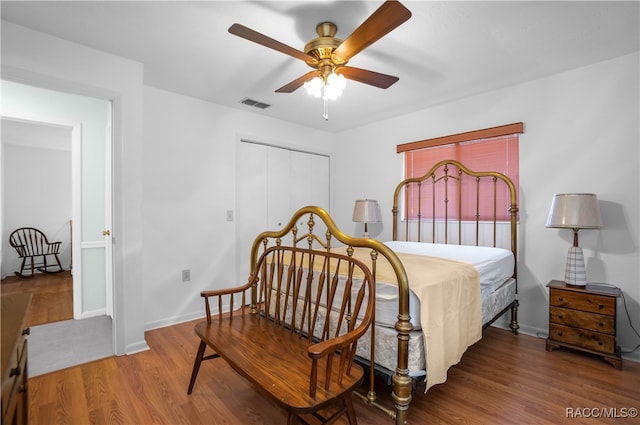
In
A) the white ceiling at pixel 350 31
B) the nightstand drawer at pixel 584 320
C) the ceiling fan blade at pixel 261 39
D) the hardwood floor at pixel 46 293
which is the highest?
the white ceiling at pixel 350 31

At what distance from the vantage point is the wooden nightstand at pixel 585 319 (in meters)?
2.24

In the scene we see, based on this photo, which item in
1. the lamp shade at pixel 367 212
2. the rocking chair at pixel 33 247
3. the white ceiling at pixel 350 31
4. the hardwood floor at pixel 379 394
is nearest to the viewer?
the hardwood floor at pixel 379 394

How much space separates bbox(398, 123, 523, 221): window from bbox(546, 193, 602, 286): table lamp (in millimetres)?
597

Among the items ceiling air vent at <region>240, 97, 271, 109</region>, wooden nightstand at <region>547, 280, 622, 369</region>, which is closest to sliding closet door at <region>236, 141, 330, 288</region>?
ceiling air vent at <region>240, 97, 271, 109</region>

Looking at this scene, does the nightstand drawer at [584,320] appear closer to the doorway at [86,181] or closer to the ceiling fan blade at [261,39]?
the ceiling fan blade at [261,39]

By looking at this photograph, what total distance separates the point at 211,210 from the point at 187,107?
1142 millimetres

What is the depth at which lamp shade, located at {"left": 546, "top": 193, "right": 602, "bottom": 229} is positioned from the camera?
7.63 feet

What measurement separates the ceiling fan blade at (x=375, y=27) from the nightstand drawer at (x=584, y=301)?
2.40m

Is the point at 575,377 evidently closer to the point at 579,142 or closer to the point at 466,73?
the point at 579,142

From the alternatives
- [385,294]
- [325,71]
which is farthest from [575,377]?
[325,71]

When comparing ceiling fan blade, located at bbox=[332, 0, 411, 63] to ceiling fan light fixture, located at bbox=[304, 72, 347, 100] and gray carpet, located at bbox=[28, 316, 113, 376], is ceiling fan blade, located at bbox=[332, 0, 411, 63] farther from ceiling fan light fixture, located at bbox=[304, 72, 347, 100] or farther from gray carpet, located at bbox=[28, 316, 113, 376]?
gray carpet, located at bbox=[28, 316, 113, 376]

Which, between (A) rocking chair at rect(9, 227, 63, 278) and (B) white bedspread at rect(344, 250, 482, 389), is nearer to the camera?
(B) white bedspread at rect(344, 250, 482, 389)

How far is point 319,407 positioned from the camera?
1195mm
